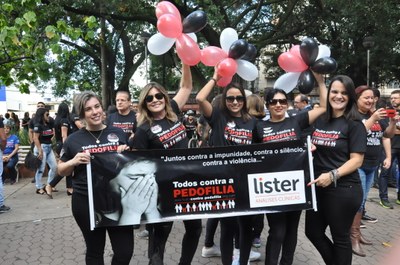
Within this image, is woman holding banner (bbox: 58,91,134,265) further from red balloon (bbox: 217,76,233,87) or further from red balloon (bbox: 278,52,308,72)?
red balloon (bbox: 278,52,308,72)

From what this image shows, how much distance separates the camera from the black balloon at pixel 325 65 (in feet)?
11.5

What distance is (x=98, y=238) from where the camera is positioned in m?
3.01

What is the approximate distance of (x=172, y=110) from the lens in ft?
11.4

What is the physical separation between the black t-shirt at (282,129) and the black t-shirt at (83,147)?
1361mm

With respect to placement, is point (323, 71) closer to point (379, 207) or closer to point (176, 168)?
point (176, 168)

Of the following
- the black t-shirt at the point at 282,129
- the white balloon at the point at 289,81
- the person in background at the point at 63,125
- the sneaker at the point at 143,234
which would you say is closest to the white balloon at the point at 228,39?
the white balloon at the point at 289,81

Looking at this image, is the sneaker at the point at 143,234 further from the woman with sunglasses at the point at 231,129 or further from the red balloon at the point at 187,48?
the red balloon at the point at 187,48

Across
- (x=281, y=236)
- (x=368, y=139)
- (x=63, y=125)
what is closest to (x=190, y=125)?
(x=63, y=125)

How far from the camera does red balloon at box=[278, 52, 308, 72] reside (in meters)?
3.81

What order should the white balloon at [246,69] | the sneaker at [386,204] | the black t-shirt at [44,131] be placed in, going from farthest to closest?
the black t-shirt at [44,131]
the sneaker at [386,204]
the white balloon at [246,69]

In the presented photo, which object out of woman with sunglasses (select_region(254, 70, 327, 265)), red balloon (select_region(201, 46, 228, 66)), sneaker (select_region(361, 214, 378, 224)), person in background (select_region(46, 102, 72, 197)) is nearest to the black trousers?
woman with sunglasses (select_region(254, 70, 327, 265))

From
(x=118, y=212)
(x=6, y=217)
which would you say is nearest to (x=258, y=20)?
(x=6, y=217)

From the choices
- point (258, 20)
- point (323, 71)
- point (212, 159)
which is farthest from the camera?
point (258, 20)

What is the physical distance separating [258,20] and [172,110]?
15.9m
